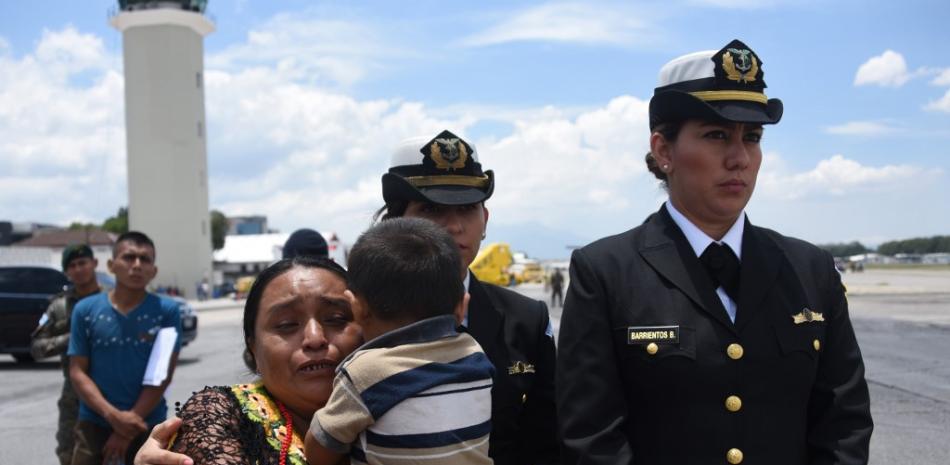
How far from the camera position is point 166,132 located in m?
53.2

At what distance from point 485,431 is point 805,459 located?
0.99 meters

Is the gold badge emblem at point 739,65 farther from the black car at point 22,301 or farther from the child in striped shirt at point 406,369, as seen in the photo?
the black car at point 22,301

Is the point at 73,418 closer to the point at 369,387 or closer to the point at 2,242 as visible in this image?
the point at 369,387

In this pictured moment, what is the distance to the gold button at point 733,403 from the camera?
229cm

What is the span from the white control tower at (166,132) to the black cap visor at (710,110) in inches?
2151

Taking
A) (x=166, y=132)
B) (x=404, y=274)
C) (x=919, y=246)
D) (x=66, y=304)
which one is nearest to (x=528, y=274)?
(x=166, y=132)

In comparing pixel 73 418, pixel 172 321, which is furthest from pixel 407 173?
pixel 73 418

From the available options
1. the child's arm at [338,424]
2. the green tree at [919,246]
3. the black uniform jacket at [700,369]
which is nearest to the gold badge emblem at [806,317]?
the black uniform jacket at [700,369]

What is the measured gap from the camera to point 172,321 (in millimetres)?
5309

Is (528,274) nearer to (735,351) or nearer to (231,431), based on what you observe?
(735,351)

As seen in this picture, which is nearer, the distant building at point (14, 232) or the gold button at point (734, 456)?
the gold button at point (734, 456)

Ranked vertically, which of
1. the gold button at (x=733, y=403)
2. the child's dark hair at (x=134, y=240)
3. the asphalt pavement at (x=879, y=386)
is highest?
the child's dark hair at (x=134, y=240)

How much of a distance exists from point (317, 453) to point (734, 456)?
3.67 ft

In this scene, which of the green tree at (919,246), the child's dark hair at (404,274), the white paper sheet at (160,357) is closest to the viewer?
the child's dark hair at (404,274)
